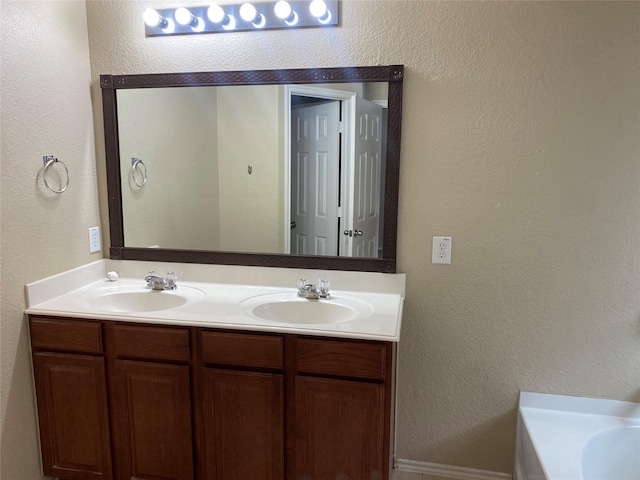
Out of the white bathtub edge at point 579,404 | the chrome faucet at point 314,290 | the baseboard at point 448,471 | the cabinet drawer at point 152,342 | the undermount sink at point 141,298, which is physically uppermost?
the chrome faucet at point 314,290

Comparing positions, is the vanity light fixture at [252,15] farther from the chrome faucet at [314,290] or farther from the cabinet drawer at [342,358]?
the cabinet drawer at [342,358]

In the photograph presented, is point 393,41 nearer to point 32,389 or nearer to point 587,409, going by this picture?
point 587,409

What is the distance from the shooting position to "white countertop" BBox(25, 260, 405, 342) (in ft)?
5.39

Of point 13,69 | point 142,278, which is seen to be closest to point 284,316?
point 142,278

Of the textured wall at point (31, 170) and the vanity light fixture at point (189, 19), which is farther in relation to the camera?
the vanity light fixture at point (189, 19)

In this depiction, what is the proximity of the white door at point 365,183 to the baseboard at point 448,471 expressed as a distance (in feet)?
3.26

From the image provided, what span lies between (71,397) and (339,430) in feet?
3.51

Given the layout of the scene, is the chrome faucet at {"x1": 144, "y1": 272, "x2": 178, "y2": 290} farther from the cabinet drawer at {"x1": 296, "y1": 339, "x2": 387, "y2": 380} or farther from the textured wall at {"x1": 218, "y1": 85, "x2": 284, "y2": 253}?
the cabinet drawer at {"x1": 296, "y1": 339, "x2": 387, "y2": 380}

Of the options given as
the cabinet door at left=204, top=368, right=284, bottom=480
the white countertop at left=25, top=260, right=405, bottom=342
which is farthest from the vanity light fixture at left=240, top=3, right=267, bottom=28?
the cabinet door at left=204, top=368, right=284, bottom=480

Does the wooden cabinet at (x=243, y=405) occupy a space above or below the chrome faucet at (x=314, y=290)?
below

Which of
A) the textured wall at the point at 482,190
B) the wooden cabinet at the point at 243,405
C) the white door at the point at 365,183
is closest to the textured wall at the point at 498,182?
the textured wall at the point at 482,190

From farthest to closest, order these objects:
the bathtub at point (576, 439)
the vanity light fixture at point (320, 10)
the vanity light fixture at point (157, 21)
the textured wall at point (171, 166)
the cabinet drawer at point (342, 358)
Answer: the textured wall at point (171, 166), the vanity light fixture at point (157, 21), the vanity light fixture at point (320, 10), the bathtub at point (576, 439), the cabinet drawer at point (342, 358)

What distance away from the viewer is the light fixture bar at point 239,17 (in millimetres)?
1899

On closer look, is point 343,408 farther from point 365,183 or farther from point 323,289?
point 365,183
